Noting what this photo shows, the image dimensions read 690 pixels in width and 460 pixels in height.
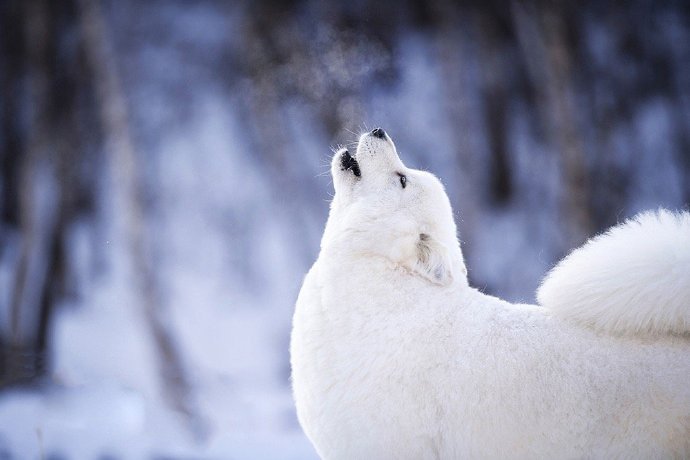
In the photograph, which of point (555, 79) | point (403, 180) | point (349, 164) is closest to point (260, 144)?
point (555, 79)

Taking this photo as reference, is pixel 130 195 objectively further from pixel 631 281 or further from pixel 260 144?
pixel 631 281

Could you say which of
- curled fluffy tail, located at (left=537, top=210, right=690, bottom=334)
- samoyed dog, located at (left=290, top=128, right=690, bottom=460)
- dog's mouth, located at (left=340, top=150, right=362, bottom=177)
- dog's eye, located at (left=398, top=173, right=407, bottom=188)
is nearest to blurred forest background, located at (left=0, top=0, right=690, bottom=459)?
dog's mouth, located at (left=340, top=150, right=362, bottom=177)

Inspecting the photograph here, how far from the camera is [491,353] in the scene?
289 centimetres

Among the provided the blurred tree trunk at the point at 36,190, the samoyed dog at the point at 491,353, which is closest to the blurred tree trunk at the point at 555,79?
the blurred tree trunk at the point at 36,190

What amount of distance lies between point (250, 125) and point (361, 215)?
399 inches

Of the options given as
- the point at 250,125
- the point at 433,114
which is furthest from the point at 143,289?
the point at 433,114

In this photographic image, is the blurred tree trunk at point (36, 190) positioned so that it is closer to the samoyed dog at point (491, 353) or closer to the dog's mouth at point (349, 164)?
the dog's mouth at point (349, 164)

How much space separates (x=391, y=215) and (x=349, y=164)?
0.51 metres

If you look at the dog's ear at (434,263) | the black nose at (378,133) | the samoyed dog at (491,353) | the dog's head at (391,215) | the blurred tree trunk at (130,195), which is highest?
the blurred tree trunk at (130,195)

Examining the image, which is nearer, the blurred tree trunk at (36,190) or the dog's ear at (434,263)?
the dog's ear at (434,263)

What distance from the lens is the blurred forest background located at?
37.9 ft

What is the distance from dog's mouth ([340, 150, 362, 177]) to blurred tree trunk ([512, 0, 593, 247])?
9617mm

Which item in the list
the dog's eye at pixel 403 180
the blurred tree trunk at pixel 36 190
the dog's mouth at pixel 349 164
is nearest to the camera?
the dog's eye at pixel 403 180

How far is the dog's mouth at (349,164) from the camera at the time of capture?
3742 mm
